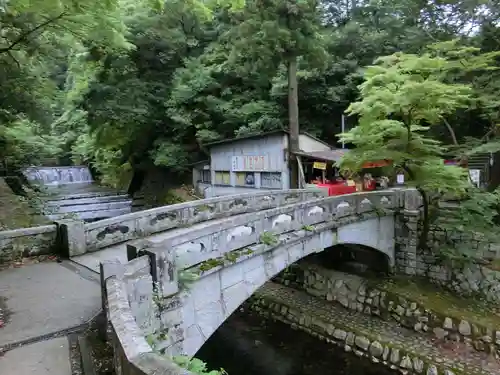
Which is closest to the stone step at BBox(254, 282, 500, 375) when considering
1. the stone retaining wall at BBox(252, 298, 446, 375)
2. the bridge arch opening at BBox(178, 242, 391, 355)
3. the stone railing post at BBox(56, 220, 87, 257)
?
the stone retaining wall at BBox(252, 298, 446, 375)

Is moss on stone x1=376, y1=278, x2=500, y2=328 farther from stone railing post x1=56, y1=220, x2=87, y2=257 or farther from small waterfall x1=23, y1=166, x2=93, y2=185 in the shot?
small waterfall x1=23, y1=166, x2=93, y2=185

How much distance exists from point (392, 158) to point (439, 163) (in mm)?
1560

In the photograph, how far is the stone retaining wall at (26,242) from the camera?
28.2ft

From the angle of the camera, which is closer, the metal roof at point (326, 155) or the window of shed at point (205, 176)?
the metal roof at point (326, 155)

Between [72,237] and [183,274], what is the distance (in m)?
3.75

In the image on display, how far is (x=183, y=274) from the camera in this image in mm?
6668

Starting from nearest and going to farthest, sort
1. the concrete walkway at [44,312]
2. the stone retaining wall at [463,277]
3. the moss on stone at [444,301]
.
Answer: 1. the concrete walkway at [44,312]
2. the moss on stone at [444,301]
3. the stone retaining wall at [463,277]

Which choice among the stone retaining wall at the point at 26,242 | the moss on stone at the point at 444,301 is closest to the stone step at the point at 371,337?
the moss on stone at the point at 444,301

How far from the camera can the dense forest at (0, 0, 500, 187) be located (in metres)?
16.4

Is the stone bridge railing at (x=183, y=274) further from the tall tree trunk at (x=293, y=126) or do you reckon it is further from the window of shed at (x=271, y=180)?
the window of shed at (x=271, y=180)

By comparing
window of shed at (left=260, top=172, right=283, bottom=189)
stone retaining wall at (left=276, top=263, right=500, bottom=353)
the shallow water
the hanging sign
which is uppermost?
the hanging sign

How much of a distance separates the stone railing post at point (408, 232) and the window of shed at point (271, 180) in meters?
8.32

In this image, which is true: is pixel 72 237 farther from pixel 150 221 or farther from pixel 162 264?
pixel 162 264

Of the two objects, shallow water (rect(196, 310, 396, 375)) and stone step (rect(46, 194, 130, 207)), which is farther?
stone step (rect(46, 194, 130, 207))
